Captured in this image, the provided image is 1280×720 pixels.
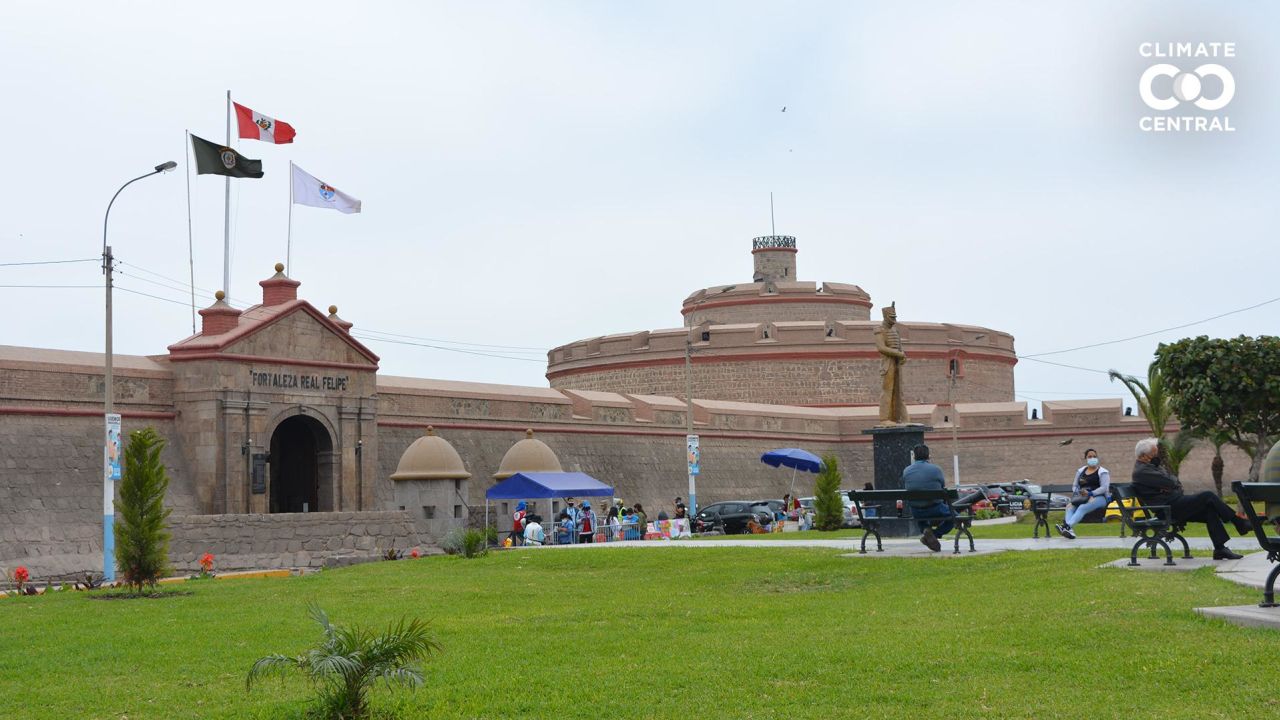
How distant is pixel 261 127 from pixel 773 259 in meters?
35.2

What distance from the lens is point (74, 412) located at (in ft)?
84.2

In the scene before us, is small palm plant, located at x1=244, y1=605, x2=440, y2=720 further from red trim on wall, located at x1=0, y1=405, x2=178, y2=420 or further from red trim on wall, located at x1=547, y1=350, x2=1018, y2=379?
red trim on wall, located at x1=547, y1=350, x2=1018, y2=379

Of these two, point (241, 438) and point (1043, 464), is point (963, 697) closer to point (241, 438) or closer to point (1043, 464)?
point (241, 438)

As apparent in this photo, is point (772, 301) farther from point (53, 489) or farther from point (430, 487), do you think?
point (53, 489)

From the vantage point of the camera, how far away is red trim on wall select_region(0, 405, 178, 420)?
24.7 m

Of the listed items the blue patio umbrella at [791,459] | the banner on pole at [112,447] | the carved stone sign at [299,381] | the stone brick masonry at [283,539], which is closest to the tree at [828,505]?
the stone brick masonry at [283,539]

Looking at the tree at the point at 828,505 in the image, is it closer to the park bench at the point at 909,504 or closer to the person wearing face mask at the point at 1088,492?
the park bench at the point at 909,504

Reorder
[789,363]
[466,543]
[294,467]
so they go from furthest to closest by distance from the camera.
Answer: [789,363] < [294,467] < [466,543]

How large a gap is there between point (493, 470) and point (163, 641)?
22.9m

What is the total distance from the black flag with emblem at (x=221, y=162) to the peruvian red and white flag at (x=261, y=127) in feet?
2.78

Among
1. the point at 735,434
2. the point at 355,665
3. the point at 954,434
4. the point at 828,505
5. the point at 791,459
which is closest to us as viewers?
the point at 355,665

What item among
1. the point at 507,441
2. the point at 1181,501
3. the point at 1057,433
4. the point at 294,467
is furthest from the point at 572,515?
the point at 1057,433

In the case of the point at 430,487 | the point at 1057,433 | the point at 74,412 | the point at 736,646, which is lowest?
the point at 736,646

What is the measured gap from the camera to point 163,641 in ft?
38.5
